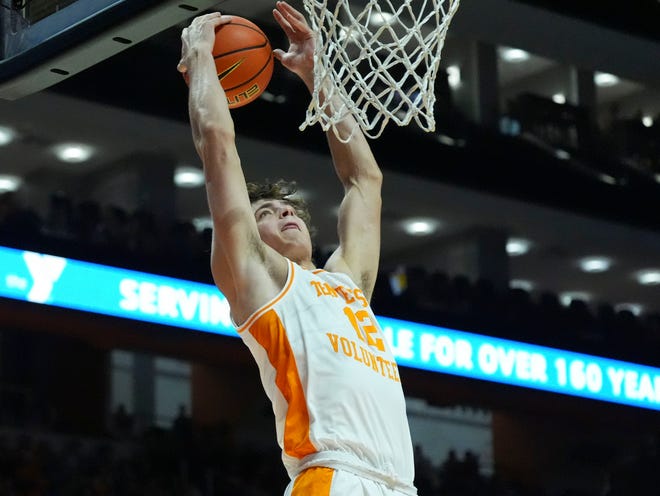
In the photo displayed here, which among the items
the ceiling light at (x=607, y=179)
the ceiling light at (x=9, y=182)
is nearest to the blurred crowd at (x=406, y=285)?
the ceiling light at (x=9, y=182)

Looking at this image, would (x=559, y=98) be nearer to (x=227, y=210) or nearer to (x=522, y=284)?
(x=522, y=284)

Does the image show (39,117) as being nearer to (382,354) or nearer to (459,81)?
(459,81)

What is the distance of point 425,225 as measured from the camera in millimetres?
10898

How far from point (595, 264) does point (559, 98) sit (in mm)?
1623

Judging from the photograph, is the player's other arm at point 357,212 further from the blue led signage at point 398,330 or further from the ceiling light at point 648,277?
the ceiling light at point 648,277

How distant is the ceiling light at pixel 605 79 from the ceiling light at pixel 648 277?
1884 mm

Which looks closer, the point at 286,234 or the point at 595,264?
the point at 286,234

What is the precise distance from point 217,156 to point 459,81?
7.93 m

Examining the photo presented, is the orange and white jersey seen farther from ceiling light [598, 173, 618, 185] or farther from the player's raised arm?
ceiling light [598, 173, 618, 185]

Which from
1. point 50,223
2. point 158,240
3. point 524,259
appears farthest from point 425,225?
point 50,223

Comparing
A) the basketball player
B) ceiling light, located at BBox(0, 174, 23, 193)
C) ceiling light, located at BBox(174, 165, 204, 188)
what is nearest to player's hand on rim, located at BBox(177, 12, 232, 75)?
the basketball player

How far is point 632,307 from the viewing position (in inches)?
475

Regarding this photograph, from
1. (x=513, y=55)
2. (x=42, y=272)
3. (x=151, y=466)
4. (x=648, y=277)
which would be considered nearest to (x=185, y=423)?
(x=151, y=466)

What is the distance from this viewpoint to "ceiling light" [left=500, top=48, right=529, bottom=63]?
10617 mm
